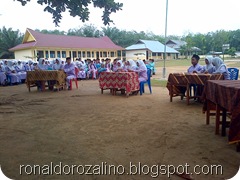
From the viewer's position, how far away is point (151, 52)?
46.2 m

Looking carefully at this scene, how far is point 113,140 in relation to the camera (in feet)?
11.8

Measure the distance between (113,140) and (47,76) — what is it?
6357 mm

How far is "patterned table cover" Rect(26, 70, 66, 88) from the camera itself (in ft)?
29.7

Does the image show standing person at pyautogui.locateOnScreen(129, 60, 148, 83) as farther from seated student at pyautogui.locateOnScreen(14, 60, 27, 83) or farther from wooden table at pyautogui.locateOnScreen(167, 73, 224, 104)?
seated student at pyautogui.locateOnScreen(14, 60, 27, 83)

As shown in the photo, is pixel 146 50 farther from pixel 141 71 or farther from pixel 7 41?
pixel 141 71

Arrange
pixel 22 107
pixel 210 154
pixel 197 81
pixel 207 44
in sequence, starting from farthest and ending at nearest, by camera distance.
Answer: pixel 207 44, pixel 22 107, pixel 197 81, pixel 210 154

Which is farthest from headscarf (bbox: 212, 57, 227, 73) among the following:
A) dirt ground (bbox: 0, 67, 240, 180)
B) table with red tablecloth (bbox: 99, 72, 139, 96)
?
table with red tablecloth (bbox: 99, 72, 139, 96)

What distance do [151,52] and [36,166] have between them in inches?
1770

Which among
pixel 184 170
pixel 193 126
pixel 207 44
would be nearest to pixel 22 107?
pixel 193 126

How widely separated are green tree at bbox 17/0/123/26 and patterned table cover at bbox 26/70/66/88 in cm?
247

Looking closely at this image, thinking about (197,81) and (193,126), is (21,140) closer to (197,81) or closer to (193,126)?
(193,126)

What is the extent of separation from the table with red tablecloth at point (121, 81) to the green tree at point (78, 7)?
182 cm

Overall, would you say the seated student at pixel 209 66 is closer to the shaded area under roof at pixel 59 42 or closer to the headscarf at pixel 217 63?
the headscarf at pixel 217 63

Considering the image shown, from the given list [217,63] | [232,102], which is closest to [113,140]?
[232,102]
